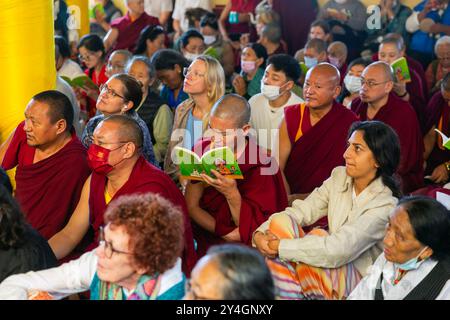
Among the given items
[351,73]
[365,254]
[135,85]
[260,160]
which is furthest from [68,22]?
[365,254]

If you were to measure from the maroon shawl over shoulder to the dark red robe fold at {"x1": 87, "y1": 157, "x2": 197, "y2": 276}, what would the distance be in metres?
1.37

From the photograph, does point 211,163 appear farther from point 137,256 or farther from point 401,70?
point 401,70

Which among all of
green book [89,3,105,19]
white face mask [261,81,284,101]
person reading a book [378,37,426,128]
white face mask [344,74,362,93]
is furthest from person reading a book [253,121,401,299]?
green book [89,3,105,19]

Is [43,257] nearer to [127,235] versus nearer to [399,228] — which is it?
[127,235]

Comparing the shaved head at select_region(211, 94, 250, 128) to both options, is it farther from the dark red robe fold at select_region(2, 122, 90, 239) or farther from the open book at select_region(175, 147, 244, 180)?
the dark red robe fold at select_region(2, 122, 90, 239)

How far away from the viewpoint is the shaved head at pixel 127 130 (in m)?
4.30

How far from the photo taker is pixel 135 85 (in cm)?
544

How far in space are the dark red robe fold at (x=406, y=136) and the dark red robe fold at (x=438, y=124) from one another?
0.44 m

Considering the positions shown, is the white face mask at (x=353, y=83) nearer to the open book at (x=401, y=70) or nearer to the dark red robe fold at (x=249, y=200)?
the open book at (x=401, y=70)

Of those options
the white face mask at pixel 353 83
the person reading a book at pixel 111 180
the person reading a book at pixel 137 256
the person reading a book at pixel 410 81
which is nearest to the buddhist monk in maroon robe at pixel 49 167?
the person reading a book at pixel 111 180

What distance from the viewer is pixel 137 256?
117 inches

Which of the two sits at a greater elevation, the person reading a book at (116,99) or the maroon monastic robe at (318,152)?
the person reading a book at (116,99)

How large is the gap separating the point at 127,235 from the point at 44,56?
2.74 meters
